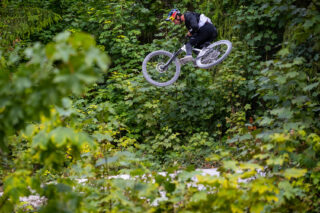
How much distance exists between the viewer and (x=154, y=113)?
7.72m

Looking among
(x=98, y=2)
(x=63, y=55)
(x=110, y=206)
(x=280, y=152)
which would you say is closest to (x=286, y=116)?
Result: (x=280, y=152)

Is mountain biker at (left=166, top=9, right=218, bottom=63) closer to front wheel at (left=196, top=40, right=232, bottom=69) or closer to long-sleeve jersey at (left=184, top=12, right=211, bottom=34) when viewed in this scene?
long-sleeve jersey at (left=184, top=12, right=211, bottom=34)

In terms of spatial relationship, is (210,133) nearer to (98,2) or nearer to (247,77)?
(247,77)

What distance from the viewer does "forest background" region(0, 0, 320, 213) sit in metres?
1.84

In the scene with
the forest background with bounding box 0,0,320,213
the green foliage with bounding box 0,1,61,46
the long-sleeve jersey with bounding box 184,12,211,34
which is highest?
the green foliage with bounding box 0,1,61,46

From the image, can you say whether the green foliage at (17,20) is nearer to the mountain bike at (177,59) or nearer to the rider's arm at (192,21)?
the mountain bike at (177,59)

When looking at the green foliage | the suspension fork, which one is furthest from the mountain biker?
the green foliage

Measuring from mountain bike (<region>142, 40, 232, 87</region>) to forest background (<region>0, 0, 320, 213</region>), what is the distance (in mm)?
568

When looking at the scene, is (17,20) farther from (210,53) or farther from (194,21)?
(210,53)

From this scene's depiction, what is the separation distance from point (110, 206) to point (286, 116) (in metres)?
1.96

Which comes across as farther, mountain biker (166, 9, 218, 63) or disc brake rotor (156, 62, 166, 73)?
disc brake rotor (156, 62, 166, 73)

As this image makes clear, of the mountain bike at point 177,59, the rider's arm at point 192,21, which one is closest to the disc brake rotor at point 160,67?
the mountain bike at point 177,59

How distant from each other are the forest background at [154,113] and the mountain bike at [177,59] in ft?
1.86

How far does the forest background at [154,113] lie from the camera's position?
6.03 ft
